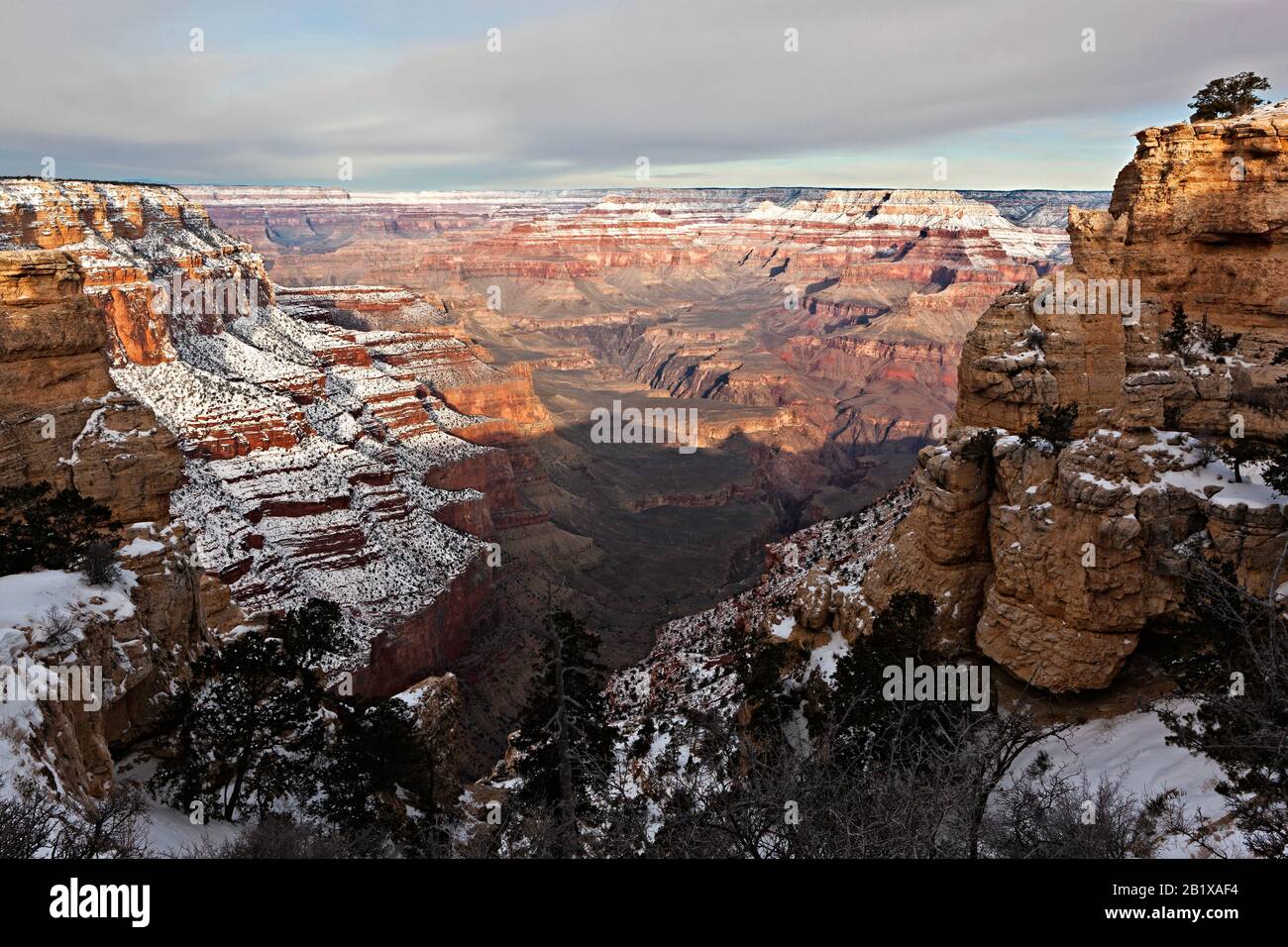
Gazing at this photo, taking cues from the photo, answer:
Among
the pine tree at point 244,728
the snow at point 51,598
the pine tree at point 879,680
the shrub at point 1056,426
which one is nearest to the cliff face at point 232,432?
the snow at point 51,598

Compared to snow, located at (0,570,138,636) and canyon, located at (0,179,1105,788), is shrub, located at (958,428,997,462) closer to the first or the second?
canyon, located at (0,179,1105,788)

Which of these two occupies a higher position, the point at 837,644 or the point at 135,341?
the point at 135,341

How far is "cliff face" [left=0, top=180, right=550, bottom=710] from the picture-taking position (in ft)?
70.7

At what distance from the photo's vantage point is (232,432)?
44.9 metres

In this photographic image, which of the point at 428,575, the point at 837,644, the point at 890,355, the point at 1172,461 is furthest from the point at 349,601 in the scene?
the point at 890,355

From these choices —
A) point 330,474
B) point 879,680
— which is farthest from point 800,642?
point 330,474

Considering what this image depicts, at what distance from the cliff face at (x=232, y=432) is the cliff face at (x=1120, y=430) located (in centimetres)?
2183

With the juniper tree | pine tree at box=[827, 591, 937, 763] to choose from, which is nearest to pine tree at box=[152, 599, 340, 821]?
pine tree at box=[827, 591, 937, 763]

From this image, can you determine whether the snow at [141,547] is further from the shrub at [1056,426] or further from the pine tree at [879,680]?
the shrub at [1056,426]

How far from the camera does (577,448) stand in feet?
321

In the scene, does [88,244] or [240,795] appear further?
[88,244]

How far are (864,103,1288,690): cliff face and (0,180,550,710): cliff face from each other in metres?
21.8

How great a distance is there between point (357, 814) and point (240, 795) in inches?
108
